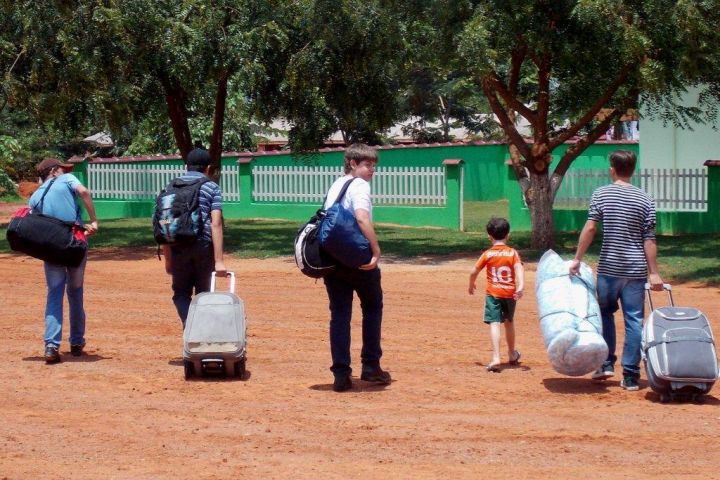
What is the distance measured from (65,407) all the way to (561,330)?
11.6 feet

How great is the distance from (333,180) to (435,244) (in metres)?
6.53

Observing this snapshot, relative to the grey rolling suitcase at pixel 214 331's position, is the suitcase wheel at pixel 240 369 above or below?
below

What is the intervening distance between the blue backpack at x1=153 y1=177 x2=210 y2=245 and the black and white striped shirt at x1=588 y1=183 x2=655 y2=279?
9.82ft

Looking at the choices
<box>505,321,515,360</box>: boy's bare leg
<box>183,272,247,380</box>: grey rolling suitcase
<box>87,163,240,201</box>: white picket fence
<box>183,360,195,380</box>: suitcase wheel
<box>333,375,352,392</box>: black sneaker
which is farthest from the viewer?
<box>87,163,240,201</box>: white picket fence

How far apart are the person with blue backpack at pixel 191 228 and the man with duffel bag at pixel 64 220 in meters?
0.97

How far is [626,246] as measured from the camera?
8.62 meters

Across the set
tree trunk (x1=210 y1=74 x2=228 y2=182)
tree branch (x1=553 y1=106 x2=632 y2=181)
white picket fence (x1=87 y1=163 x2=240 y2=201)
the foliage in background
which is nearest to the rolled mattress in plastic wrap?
tree branch (x1=553 y1=106 x2=632 y2=181)

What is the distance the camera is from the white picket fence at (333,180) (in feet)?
86.1

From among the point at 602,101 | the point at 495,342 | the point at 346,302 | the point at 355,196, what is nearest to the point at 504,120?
the point at 602,101

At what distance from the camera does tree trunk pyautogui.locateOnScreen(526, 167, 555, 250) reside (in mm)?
19984

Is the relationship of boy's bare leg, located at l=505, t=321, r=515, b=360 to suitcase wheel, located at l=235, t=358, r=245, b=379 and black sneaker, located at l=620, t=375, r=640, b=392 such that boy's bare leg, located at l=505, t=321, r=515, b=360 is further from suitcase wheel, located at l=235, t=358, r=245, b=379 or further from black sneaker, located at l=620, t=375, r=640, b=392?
suitcase wheel, located at l=235, t=358, r=245, b=379

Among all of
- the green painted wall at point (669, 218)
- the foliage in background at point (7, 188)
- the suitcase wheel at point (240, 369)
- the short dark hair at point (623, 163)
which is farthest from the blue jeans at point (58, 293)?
the foliage in background at point (7, 188)

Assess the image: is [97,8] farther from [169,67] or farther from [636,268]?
[636,268]

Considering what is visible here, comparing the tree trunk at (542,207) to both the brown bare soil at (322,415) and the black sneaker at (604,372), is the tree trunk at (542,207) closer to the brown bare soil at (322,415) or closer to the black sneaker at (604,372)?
the brown bare soil at (322,415)
